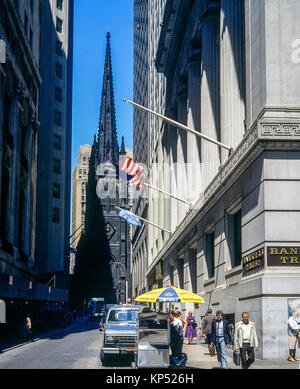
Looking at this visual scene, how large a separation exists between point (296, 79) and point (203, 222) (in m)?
13.0

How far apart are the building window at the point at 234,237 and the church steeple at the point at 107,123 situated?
151527 mm

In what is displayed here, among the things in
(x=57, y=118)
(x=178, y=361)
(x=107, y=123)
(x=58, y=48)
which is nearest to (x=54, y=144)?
(x=57, y=118)

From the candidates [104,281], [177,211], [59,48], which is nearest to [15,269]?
[177,211]

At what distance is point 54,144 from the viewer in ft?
266

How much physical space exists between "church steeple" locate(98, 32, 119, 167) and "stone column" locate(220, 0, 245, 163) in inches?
5893

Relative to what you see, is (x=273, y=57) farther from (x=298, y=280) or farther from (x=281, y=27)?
(x=298, y=280)

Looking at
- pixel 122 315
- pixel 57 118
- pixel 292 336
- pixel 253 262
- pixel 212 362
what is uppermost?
pixel 57 118

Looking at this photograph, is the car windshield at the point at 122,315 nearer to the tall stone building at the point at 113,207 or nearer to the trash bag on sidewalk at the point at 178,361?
the trash bag on sidewalk at the point at 178,361

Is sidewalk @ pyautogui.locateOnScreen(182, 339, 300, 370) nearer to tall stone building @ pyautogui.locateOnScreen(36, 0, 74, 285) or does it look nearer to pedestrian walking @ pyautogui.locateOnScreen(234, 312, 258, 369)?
pedestrian walking @ pyautogui.locateOnScreen(234, 312, 258, 369)

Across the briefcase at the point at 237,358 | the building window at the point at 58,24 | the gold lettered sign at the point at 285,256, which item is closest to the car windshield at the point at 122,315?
the gold lettered sign at the point at 285,256

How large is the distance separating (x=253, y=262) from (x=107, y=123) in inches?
6534

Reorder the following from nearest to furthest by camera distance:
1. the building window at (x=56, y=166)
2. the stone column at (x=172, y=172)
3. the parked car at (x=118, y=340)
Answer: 1. the parked car at (x=118, y=340)
2. the stone column at (x=172, y=172)
3. the building window at (x=56, y=166)

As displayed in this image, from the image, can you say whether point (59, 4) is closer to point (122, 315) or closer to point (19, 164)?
point (19, 164)

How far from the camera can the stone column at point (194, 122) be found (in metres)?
37.4
